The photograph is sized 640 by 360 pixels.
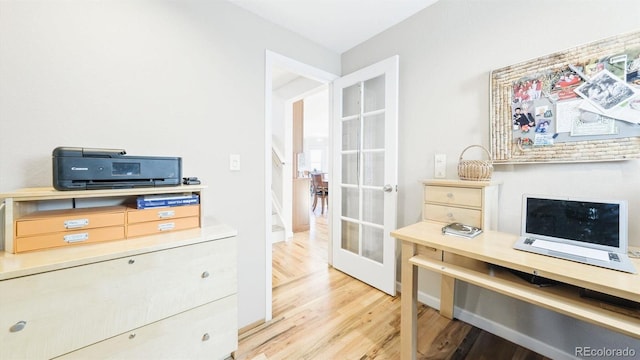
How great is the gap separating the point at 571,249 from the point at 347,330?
52.0 inches

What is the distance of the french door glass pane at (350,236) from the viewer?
2346 mm

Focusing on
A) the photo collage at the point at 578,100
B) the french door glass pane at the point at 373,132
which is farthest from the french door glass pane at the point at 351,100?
the photo collage at the point at 578,100

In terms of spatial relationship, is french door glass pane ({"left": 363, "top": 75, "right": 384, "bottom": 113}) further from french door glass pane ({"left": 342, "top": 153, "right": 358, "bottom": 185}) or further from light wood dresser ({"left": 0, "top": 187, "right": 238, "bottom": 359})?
light wood dresser ({"left": 0, "top": 187, "right": 238, "bottom": 359})

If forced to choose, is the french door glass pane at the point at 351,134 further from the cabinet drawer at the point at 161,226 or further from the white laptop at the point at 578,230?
the cabinet drawer at the point at 161,226

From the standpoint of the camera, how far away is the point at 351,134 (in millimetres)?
2346

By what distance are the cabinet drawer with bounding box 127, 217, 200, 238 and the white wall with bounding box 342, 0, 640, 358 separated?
160cm

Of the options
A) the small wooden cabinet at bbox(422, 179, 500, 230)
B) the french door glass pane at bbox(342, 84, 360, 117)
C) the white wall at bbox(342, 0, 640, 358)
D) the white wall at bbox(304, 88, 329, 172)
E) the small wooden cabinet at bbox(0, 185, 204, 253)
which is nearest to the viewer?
the small wooden cabinet at bbox(0, 185, 204, 253)

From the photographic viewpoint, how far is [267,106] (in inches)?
69.7

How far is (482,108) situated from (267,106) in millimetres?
1500

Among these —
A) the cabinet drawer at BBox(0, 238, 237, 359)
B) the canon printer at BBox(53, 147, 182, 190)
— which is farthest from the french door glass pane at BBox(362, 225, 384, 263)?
the canon printer at BBox(53, 147, 182, 190)

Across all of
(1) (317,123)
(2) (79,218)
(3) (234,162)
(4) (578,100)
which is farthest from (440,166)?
(1) (317,123)

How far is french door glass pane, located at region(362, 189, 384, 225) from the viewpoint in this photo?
7.03 feet

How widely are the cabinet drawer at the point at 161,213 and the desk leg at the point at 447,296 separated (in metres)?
1.76

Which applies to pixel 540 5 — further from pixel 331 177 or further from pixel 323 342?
pixel 323 342
